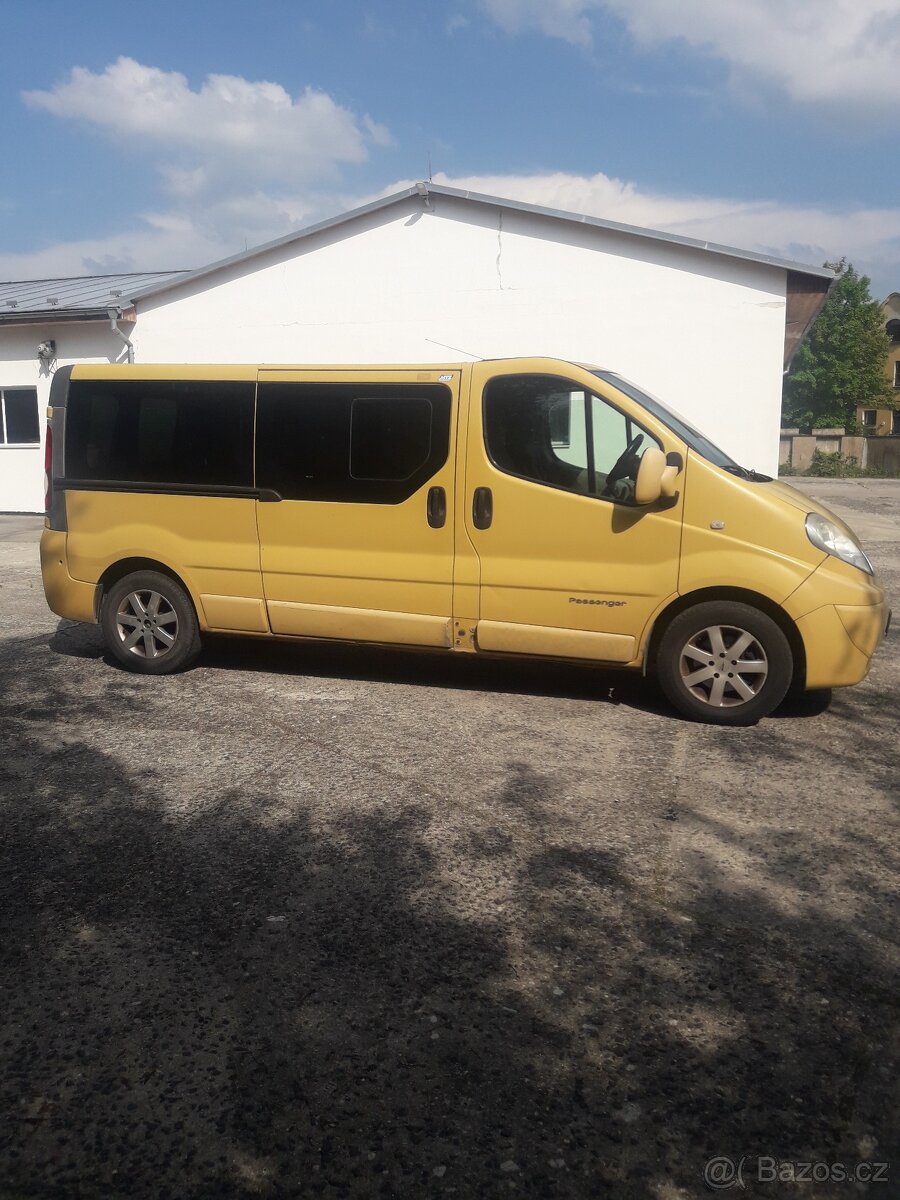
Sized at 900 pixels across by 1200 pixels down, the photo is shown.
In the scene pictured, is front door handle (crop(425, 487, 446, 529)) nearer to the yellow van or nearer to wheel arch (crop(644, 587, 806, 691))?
the yellow van

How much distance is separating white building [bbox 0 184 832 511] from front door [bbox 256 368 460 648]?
380 inches

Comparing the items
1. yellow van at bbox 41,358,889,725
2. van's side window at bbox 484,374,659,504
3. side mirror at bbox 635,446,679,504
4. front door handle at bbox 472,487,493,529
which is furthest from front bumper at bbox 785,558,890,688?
front door handle at bbox 472,487,493,529

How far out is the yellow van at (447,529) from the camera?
598cm

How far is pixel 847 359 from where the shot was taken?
65312 mm

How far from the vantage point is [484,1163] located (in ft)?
8.13

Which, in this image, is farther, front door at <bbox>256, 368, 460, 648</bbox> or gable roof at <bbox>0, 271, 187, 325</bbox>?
gable roof at <bbox>0, 271, 187, 325</bbox>

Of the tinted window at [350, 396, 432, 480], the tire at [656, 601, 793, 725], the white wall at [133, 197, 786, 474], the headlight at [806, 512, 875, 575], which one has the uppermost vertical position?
the white wall at [133, 197, 786, 474]

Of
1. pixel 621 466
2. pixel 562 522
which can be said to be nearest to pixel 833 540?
pixel 621 466

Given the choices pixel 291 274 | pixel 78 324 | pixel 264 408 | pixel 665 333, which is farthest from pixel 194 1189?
pixel 78 324

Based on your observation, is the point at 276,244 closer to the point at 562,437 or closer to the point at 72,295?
the point at 72,295

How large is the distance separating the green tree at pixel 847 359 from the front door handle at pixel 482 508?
6238 centimetres

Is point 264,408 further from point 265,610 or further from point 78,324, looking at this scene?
point 78,324

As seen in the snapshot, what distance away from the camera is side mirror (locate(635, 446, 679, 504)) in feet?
19.3

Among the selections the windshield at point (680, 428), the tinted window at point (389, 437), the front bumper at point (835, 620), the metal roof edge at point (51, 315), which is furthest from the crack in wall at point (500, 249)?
the front bumper at point (835, 620)
